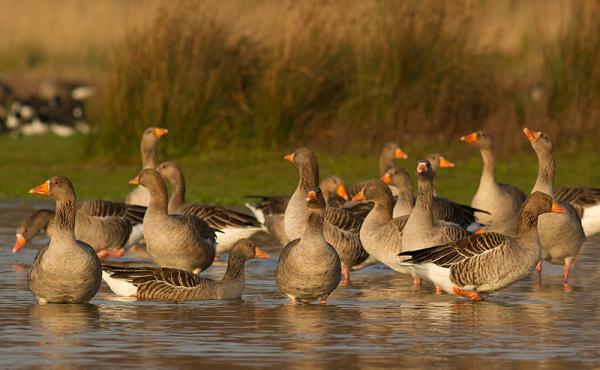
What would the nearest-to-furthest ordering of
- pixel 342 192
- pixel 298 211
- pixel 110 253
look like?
pixel 298 211 < pixel 342 192 < pixel 110 253

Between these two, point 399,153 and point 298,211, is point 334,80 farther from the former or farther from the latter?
point 298,211

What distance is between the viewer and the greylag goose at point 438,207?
16.4 meters

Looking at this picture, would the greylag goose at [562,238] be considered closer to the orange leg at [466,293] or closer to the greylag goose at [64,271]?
the orange leg at [466,293]

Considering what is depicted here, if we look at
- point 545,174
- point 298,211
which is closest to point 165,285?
point 298,211

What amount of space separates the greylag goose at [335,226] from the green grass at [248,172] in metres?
6.20

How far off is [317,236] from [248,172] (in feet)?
40.0

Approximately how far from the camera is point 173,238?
48.8 feet

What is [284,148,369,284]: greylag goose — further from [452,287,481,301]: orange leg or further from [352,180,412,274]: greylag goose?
[452,287,481,301]: orange leg

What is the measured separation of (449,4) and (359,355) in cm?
1720

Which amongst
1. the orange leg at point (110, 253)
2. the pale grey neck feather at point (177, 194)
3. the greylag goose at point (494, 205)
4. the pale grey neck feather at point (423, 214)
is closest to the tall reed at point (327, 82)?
the pale grey neck feather at point (177, 194)

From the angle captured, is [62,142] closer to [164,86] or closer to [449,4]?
[164,86]

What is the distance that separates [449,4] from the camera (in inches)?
1049

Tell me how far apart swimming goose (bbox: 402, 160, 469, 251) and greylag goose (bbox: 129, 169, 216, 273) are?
225 cm

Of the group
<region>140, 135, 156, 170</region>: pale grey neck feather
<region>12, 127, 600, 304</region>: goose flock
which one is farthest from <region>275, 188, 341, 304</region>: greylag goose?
<region>140, 135, 156, 170</region>: pale grey neck feather
